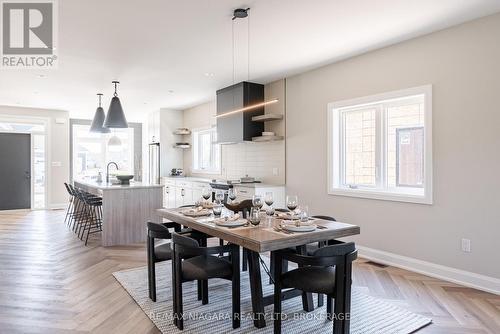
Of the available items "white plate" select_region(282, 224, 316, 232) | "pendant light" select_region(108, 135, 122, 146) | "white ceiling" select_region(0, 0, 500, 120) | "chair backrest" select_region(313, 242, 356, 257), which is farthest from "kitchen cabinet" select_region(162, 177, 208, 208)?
"chair backrest" select_region(313, 242, 356, 257)

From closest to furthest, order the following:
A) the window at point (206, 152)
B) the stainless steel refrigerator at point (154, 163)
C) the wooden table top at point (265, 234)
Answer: the wooden table top at point (265, 234) → the window at point (206, 152) → the stainless steel refrigerator at point (154, 163)

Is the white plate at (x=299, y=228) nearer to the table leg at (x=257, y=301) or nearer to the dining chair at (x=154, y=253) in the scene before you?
the table leg at (x=257, y=301)

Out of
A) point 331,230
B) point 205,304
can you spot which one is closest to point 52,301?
point 205,304

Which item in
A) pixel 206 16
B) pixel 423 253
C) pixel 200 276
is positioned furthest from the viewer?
pixel 423 253

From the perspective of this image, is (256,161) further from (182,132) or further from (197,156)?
(182,132)

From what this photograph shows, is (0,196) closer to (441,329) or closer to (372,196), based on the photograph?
(372,196)

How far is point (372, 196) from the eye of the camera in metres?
4.38

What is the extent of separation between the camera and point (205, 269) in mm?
2584

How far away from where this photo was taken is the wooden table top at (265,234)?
2264 millimetres

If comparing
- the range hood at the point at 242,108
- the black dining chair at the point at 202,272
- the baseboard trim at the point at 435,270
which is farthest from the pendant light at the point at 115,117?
the baseboard trim at the point at 435,270

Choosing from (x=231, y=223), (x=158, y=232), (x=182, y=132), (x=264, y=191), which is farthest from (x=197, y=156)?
(x=231, y=223)

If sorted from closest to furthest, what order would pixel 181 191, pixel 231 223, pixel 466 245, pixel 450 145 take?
1. pixel 231 223
2. pixel 466 245
3. pixel 450 145
4. pixel 181 191

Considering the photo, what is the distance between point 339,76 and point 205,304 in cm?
349

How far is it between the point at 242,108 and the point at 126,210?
8.32 feet
